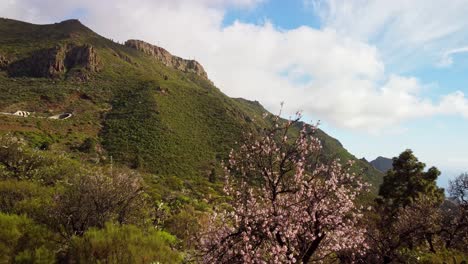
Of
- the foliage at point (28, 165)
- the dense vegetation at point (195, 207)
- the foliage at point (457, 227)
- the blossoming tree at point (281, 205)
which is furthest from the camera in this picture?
the foliage at point (28, 165)

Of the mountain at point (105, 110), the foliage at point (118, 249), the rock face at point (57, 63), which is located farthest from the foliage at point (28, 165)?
the rock face at point (57, 63)

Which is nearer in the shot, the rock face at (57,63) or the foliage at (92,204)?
the foliage at (92,204)

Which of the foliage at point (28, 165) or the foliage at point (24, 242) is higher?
the foliage at point (28, 165)

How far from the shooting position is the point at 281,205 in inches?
429

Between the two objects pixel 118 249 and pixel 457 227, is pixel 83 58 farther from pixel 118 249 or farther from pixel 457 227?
pixel 457 227

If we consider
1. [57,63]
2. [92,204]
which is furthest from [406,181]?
[57,63]

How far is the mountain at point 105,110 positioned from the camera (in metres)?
72.2

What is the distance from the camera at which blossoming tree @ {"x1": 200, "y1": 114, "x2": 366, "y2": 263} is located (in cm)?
984

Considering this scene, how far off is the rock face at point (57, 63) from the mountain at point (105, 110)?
0.26m

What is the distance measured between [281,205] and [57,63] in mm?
117394

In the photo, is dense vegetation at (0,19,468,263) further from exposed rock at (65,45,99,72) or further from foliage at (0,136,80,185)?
exposed rock at (65,45,99,72)

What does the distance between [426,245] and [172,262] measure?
17.2 m

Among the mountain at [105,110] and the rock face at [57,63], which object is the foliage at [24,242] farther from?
the rock face at [57,63]

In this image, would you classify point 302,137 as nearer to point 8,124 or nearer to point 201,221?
point 201,221
